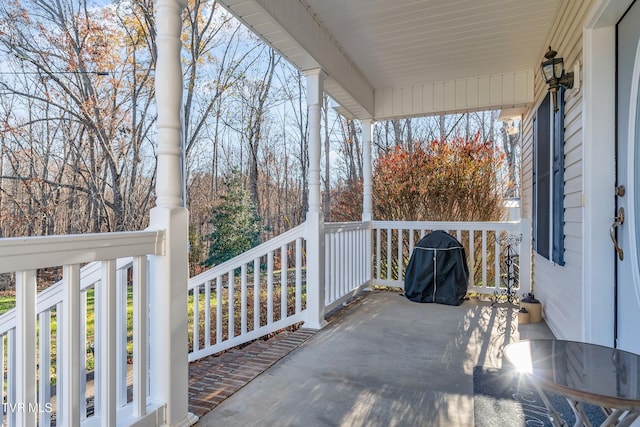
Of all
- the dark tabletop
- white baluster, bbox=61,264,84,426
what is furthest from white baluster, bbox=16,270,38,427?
the dark tabletop

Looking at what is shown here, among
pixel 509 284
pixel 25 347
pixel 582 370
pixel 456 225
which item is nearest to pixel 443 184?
pixel 456 225

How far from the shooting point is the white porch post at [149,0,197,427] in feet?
5.88

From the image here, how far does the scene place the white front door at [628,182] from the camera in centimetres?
183

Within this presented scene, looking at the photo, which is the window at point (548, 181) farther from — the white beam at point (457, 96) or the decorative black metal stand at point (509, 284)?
the white beam at point (457, 96)

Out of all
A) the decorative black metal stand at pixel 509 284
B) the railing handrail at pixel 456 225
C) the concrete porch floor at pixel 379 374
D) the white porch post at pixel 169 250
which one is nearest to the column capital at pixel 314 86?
the white porch post at pixel 169 250

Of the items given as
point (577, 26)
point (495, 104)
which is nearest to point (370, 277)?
point (495, 104)

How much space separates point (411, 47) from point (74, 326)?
3.79m

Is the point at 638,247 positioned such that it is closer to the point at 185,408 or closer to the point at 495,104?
the point at 185,408

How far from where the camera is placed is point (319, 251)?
3.51 metres

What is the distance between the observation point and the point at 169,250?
5.91 ft

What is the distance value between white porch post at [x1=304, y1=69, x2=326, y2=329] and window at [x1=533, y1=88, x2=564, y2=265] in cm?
196

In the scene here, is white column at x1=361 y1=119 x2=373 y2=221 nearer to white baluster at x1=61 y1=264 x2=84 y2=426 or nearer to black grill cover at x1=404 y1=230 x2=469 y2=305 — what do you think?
black grill cover at x1=404 y1=230 x2=469 y2=305

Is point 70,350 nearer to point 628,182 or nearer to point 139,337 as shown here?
point 139,337

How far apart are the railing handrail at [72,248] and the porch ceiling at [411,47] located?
5.80 ft
